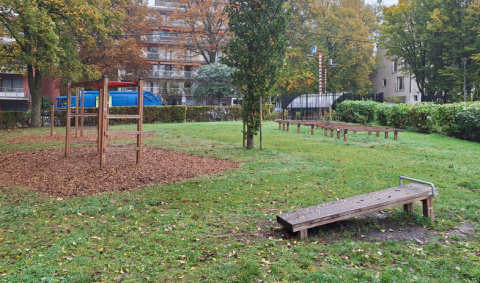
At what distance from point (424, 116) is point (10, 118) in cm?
2133

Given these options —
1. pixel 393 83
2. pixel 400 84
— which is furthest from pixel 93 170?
pixel 393 83

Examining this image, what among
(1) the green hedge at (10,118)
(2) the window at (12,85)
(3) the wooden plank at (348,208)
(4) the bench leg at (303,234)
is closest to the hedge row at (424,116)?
(3) the wooden plank at (348,208)

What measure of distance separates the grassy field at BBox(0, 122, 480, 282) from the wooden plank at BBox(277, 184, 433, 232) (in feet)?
0.67

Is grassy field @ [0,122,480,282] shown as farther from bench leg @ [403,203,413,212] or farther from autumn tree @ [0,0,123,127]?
autumn tree @ [0,0,123,127]

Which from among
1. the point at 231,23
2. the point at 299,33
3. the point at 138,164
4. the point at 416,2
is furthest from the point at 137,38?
the point at 138,164

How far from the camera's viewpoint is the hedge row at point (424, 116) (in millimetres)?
13477

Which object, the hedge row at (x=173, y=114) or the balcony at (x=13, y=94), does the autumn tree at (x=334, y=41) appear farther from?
the balcony at (x=13, y=94)

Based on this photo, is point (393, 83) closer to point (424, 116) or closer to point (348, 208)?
point (424, 116)

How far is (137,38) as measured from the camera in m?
35.3

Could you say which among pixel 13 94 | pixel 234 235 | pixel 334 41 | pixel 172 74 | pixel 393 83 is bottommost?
pixel 234 235

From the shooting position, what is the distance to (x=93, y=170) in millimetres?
7613

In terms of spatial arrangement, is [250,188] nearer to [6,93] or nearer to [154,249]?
[154,249]

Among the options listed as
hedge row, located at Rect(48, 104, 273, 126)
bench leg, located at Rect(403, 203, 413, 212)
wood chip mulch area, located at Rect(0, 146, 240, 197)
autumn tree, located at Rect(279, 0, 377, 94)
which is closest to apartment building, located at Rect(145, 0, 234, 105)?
autumn tree, located at Rect(279, 0, 377, 94)

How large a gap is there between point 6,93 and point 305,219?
46239 mm
